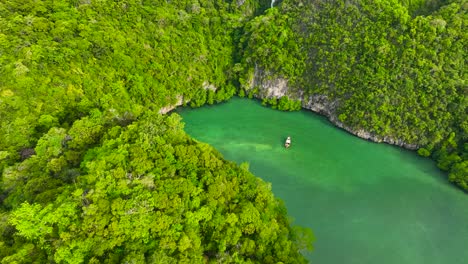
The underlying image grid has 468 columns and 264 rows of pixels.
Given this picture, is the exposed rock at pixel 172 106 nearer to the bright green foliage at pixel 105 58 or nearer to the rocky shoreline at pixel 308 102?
the rocky shoreline at pixel 308 102

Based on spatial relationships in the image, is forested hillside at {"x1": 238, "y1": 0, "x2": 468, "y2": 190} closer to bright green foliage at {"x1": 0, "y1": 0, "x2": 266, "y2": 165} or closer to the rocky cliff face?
the rocky cliff face

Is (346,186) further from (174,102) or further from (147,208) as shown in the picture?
(174,102)

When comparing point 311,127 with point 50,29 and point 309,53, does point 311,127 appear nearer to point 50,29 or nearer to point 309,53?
point 309,53

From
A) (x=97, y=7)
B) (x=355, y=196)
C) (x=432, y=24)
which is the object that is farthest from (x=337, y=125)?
(x=97, y=7)

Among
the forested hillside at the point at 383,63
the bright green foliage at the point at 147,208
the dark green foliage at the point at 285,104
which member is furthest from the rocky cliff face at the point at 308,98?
the bright green foliage at the point at 147,208

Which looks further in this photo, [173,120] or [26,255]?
[173,120]

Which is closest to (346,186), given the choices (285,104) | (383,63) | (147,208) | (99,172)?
(285,104)
